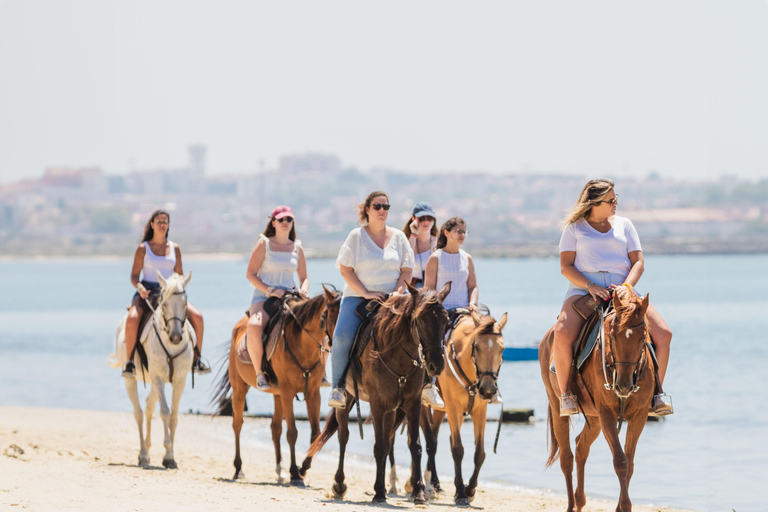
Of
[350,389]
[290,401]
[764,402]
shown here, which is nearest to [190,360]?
[290,401]

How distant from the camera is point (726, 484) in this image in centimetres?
1418

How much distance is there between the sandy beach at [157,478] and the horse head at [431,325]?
1433 millimetres

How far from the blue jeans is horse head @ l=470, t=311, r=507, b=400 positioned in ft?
3.71

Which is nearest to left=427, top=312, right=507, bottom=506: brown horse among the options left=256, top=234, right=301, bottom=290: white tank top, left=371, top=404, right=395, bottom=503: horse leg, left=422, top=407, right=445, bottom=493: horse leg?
left=422, top=407, right=445, bottom=493: horse leg

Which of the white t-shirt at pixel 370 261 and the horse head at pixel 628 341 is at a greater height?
the white t-shirt at pixel 370 261

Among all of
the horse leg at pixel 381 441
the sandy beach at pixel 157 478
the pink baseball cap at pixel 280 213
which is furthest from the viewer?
the pink baseball cap at pixel 280 213

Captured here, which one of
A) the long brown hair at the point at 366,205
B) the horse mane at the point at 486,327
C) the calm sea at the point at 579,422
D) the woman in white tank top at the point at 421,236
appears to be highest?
the long brown hair at the point at 366,205

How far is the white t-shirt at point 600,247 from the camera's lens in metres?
8.74

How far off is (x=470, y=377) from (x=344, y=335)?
4.28ft

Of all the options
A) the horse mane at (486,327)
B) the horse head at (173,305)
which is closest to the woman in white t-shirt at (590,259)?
the horse mane at (486,327)

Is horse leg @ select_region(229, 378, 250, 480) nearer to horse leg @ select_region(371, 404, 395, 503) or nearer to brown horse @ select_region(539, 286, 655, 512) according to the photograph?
horse leg @ select_region(371, 404, 395, 503)

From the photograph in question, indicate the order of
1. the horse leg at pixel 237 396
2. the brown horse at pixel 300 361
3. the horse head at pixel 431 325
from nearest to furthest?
the horse head at pixel 431 325, the brown horse at pixel 300 361, the horse leg at pixel 237 396

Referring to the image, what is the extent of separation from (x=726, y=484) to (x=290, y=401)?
20.0 feet

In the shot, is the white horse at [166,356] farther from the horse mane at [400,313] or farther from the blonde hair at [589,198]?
the blonde hair at [589,198]
